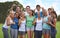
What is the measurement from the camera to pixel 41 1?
12.8 feet

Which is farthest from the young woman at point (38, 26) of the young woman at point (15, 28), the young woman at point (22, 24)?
the young woman at point (15, 28)

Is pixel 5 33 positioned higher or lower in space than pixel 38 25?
lower

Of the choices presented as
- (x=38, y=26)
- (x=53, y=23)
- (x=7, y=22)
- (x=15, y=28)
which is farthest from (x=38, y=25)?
(x=7, y=22)

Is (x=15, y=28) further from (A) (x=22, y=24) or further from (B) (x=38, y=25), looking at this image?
(B) (x=38, y=25)

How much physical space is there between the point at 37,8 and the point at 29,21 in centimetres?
31

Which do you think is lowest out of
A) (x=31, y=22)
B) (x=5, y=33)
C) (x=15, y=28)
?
(x=5, y=33)

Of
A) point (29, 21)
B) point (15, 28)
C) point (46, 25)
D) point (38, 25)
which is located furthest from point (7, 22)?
point (46, 25)

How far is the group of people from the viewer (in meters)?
3.87

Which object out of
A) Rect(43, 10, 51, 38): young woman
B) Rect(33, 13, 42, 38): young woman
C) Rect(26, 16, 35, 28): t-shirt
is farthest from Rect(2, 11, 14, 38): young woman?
Rect(43, 10, 51, 38): young woman

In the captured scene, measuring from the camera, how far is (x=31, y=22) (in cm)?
389

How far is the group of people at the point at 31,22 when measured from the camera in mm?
3865

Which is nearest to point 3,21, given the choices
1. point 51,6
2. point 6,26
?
point 6,26

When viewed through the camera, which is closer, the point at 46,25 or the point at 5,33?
the point at 46,25

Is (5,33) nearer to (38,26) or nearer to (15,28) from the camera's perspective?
(15,28)
